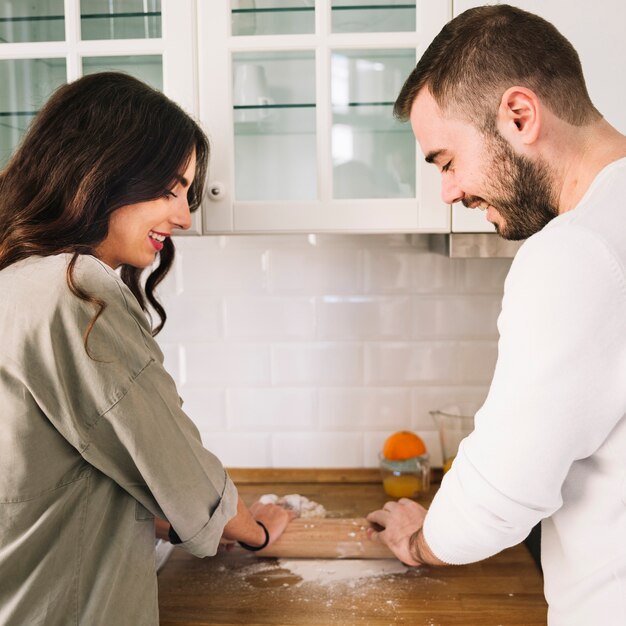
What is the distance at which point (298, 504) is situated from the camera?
1.60 m

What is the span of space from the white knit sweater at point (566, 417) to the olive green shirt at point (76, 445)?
1.41 feet

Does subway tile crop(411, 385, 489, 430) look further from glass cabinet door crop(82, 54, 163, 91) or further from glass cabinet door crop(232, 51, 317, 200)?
glass cabinet door crop(82, 54, 163, 91)

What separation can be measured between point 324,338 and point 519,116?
93cm

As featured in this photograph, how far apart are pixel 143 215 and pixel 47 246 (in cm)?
18

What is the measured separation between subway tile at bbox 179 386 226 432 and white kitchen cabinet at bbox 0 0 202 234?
1.90 ft

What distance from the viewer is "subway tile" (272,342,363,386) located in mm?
1799

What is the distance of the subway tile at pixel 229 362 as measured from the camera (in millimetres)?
1807

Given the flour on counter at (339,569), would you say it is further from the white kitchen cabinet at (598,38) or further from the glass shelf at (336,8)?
the glass shelf at (336,8)

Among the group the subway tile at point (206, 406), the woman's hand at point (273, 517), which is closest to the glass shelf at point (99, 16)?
the subway tile at point (206, 406)

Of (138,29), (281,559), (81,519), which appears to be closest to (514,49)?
(138,29)

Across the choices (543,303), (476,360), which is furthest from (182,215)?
(476,360)

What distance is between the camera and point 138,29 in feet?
4.50

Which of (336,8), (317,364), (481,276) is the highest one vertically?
(336,8)

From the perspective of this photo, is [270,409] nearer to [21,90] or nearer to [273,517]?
[273,517]
